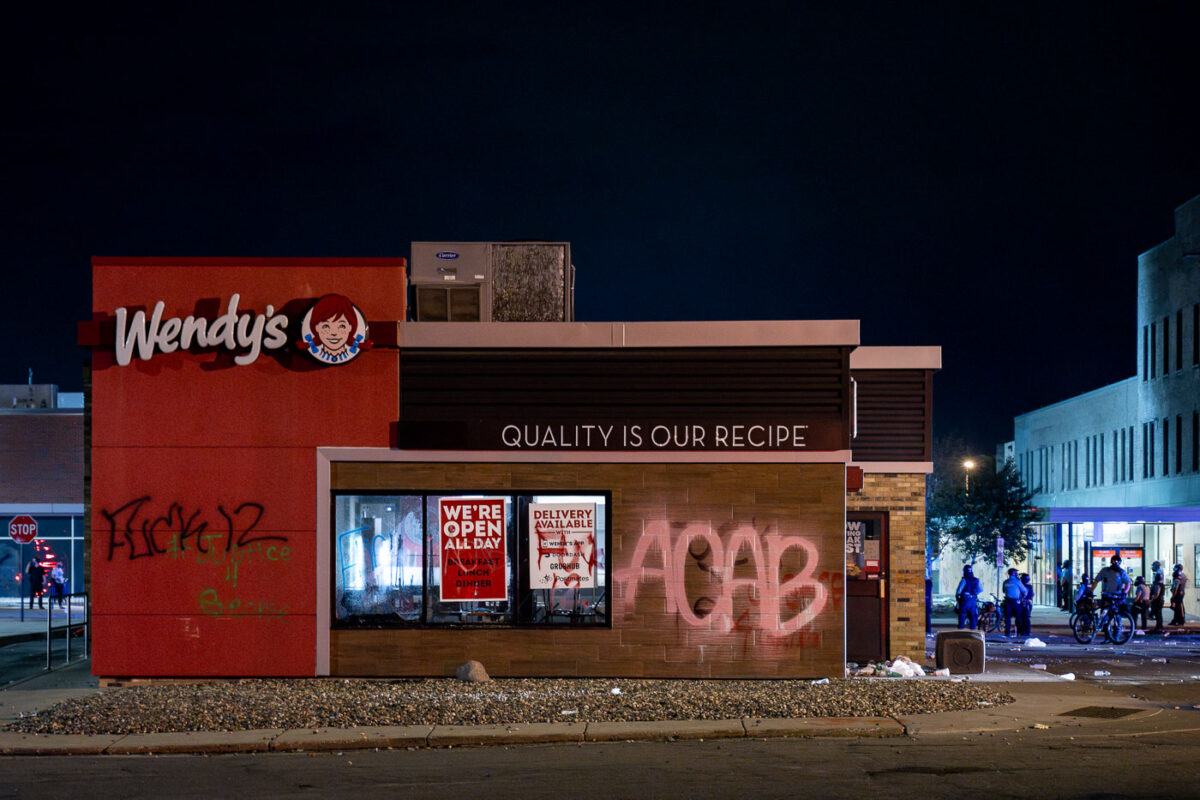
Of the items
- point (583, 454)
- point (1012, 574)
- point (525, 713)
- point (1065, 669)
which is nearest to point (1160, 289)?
point (1012, 574)

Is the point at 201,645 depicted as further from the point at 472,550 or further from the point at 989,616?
the point at 989,616

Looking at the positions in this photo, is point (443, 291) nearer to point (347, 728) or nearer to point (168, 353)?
point (168, 353)

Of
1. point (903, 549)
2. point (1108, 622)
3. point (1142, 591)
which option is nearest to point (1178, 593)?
point (1142, 591)

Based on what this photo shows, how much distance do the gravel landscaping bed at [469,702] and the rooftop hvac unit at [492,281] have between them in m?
5.21

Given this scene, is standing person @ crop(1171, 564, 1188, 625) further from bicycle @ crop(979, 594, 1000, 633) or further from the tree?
the tree

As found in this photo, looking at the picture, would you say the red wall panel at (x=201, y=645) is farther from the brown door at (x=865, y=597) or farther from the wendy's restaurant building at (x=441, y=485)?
the brown door at (x=865, y=597)

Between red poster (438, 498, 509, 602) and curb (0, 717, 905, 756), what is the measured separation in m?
3.74

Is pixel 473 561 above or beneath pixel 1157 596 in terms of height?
above

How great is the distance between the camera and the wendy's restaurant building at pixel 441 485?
16.9 m

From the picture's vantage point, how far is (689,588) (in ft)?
55.5

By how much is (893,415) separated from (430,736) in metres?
10.9

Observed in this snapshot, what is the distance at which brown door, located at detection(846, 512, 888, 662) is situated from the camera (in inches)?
774

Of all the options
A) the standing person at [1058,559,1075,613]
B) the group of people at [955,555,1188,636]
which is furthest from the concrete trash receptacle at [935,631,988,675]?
the standing person at [1058,559,1075,613]

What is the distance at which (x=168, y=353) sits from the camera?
17.2m
